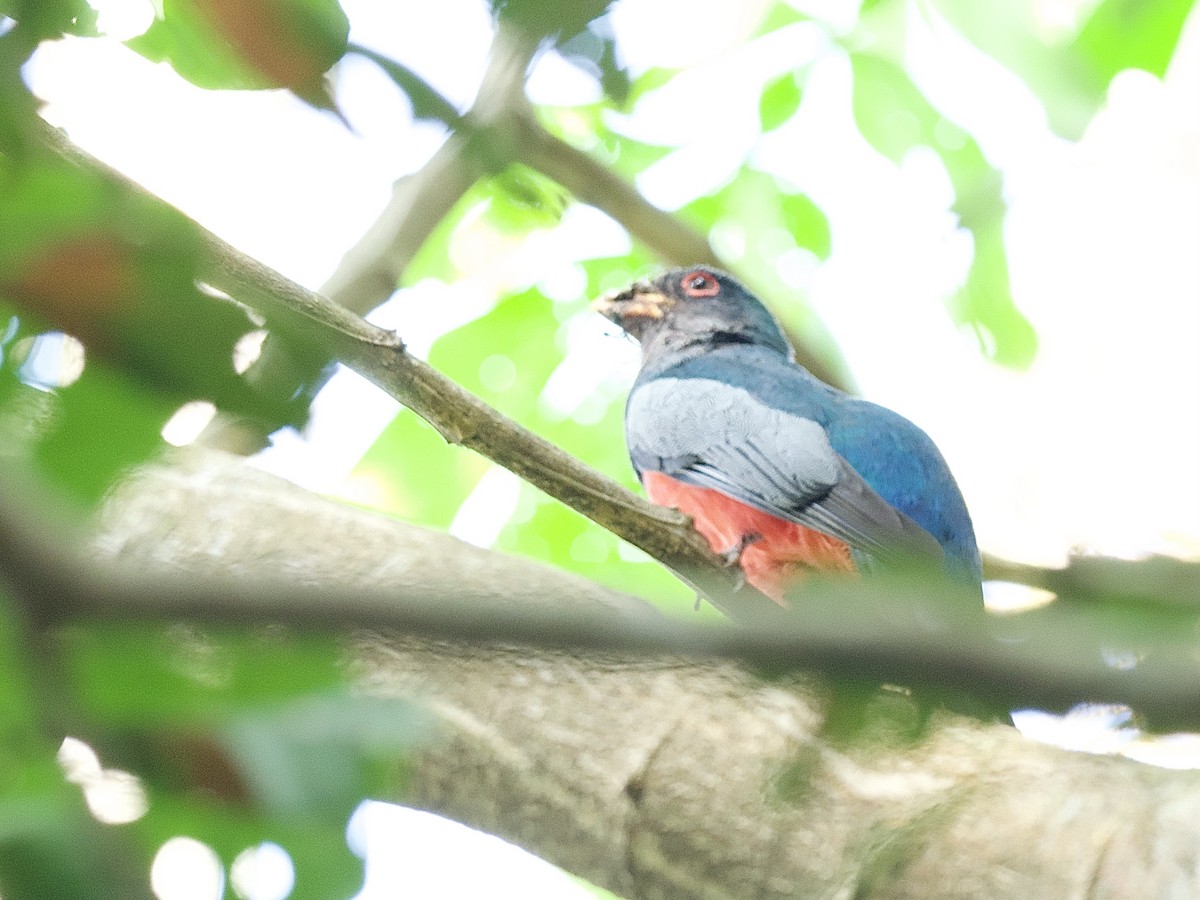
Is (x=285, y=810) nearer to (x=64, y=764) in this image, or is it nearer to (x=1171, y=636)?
(x=64, y=764)

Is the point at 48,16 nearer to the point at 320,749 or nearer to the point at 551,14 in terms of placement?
the point at 551,14

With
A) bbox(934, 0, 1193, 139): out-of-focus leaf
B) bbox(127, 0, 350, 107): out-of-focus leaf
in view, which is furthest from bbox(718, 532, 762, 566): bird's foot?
bbox(127, 0, 350, 107): out-of-focus leaf

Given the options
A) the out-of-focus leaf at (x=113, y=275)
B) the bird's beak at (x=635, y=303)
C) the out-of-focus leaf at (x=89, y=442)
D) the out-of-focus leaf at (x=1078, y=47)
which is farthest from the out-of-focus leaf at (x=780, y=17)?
the out-of-focus leaf at (x=89, y=442)

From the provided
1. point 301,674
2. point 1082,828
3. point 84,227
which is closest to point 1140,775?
point 1082,828

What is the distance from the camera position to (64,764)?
0.62 meters

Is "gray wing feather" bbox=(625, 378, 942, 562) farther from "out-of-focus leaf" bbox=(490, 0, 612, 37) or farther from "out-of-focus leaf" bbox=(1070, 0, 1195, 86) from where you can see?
"out-of-focus leaf" bbox=(490, 0, 612, 37)

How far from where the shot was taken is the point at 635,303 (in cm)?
586

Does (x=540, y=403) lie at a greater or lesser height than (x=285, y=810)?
greater

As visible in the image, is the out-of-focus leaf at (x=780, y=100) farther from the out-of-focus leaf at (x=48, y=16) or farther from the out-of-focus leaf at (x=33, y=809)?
the out-of-focus leaf at (x=33, y=809)

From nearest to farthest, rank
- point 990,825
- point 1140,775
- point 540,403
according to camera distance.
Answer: point 1140,775 → point 990,825 → point 540,403

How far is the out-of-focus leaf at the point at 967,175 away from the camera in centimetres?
401

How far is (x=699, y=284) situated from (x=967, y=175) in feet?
6.40

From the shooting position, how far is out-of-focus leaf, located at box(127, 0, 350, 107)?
738mm

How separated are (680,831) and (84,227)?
Result: 2463 millimetres
